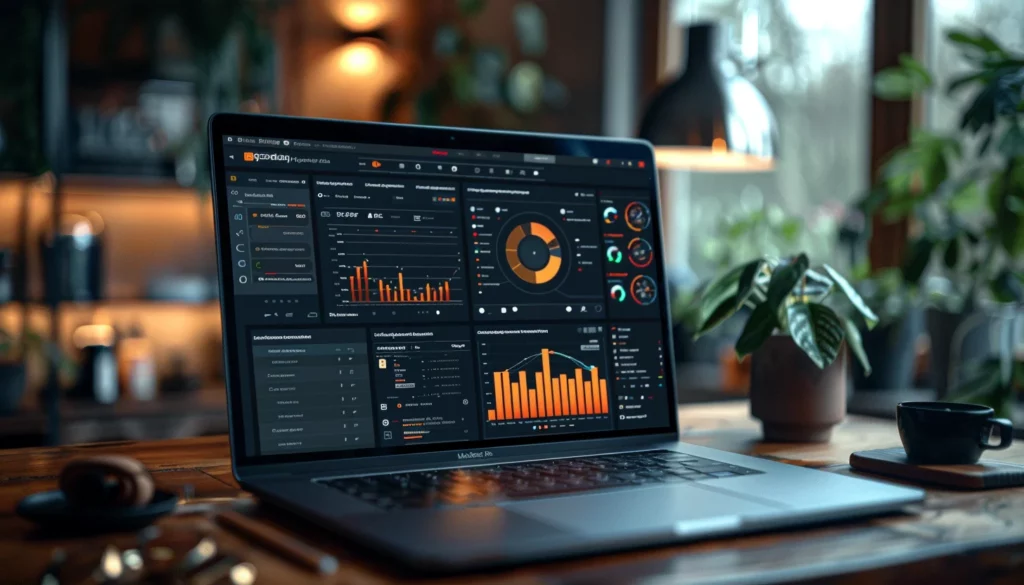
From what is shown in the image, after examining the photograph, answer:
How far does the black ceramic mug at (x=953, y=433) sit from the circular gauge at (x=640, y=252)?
32 centimetres

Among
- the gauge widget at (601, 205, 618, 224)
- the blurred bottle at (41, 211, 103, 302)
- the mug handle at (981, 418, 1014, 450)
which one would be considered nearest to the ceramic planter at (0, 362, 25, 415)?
the blurred bottle at (41, 211, 103, 302)

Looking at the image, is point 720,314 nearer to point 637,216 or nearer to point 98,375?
point 637,216

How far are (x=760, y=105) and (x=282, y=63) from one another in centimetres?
262

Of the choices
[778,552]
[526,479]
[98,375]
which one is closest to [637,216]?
[526,479]

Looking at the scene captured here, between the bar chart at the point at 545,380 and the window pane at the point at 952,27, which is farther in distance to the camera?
the window pane at the point at 952,27

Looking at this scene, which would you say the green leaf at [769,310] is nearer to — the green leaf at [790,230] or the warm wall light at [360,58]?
the green leaf at [790,230]

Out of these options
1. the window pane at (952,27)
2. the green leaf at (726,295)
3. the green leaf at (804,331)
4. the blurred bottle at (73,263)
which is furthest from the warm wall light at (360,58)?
the green leaf at (804,331)

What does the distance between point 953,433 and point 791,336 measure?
220 millimetres

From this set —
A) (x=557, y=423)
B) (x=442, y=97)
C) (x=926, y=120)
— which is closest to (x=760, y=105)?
(x=557, y=423)

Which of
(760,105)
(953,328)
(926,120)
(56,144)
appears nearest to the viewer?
(760,105)

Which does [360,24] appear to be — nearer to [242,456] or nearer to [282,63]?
[282,63]

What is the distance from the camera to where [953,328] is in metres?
2.33

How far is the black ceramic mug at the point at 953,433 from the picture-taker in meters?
1.03

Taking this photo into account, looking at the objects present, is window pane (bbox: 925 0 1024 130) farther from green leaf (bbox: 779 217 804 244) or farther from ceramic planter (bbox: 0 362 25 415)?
ceramic planter (bbox: 0 362 25 415)
